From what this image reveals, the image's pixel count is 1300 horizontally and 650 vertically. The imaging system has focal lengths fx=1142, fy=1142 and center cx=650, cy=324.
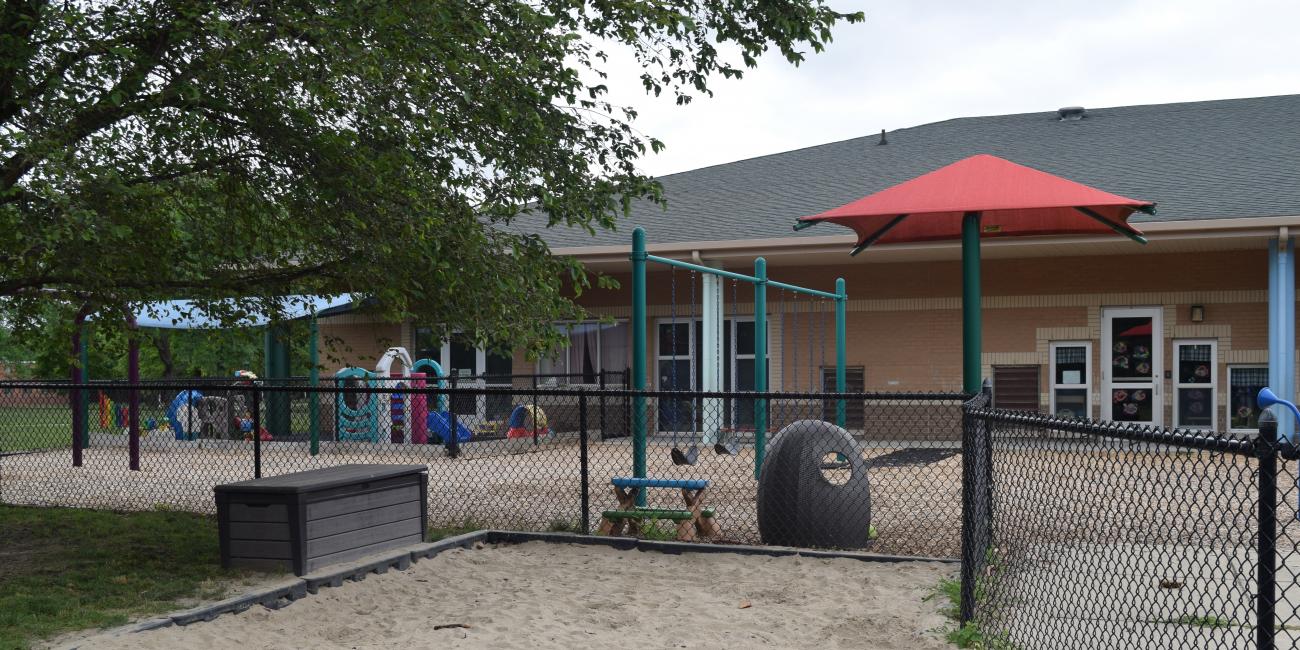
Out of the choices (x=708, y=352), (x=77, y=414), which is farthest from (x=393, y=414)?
(x=708, y=352)

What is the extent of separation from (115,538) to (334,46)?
4599 mm

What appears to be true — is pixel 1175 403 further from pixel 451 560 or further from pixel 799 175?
pixel 451 560

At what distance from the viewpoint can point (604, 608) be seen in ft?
21.4

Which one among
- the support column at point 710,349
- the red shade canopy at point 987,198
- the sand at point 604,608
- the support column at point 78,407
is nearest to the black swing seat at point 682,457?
the support column at point 710,349

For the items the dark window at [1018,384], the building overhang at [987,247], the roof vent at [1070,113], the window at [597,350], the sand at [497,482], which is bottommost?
the sand at [497,482]

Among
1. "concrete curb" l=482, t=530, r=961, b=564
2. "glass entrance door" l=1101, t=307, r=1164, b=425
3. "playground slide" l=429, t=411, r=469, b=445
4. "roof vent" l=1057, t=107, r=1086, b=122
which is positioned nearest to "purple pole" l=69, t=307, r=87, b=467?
"playground slide" l=429, t=411, r=469, b=445

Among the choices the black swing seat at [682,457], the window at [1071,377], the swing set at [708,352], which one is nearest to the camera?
the swing set at [708,352]

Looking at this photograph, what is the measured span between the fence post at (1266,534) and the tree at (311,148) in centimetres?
513

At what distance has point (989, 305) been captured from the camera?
708 inches

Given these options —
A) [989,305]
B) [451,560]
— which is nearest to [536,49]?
[451,560]

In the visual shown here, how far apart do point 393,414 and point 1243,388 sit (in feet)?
41.7

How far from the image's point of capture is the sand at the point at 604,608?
5.80 meters

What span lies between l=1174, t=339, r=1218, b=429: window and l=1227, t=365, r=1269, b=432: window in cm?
24

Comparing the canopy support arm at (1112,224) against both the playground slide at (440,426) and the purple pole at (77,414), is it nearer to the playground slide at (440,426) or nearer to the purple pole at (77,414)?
the playground slide at (440,426)
